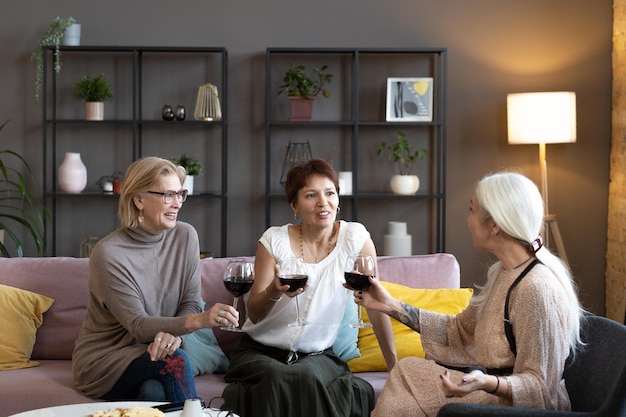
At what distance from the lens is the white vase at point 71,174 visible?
550 cm

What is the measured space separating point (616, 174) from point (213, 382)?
3440 millimetres

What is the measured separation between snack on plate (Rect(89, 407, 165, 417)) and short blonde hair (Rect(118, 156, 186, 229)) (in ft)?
2.97

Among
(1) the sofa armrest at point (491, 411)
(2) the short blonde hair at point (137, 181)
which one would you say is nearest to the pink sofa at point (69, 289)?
(2) the short blonde hair at point (137, 181)

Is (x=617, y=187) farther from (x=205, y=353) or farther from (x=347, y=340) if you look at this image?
(x=205, y=353)

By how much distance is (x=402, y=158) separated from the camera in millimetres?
5605

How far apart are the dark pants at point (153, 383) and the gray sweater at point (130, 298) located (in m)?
0.03

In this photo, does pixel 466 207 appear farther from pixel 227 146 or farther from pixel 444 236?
pixel 227 146

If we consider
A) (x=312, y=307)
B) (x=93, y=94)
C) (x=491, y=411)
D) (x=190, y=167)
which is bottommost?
(x=491, y=411)

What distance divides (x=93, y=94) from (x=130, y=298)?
2.92 metres

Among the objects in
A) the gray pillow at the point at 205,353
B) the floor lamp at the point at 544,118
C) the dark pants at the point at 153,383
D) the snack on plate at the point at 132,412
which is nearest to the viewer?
the snack on plate at the point at 132,412

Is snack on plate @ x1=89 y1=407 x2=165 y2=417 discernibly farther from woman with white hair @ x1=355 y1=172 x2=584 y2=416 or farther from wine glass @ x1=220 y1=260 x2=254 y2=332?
woman with white hair @ x1=355 y1=172 x2=584 y2=416

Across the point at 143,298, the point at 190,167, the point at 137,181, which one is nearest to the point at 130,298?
the point at 143,298

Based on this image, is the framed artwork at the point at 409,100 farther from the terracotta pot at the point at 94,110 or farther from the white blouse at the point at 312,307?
the white blouse at the point at 312,307

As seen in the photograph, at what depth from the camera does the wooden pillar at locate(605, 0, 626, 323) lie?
17.9 ft
